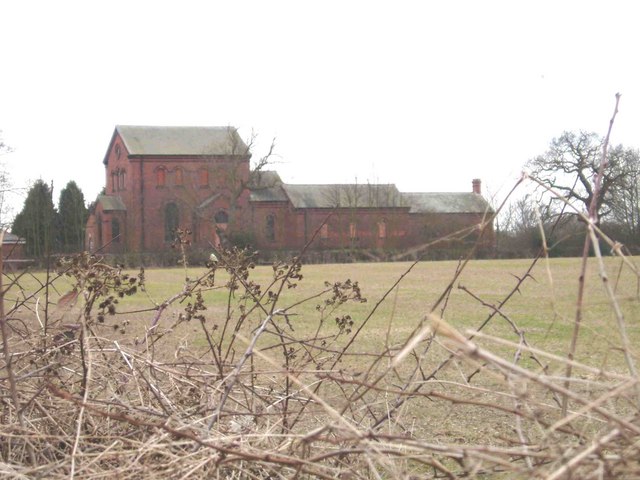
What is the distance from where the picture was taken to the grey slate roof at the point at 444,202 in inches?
2793

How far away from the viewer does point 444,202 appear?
7356 cm

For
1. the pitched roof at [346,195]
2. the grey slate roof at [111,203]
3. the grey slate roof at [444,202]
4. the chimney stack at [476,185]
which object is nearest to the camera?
the grey slate roof at [111,203]

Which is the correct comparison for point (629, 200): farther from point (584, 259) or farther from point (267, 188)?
point (267, 188)

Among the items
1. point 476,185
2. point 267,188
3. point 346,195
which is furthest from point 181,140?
point 476,185

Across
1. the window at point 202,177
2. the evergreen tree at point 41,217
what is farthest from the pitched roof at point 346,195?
the evergreen tree at point 41,217

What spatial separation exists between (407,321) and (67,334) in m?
11.2

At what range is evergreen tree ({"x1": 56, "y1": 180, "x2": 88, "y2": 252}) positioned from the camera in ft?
164

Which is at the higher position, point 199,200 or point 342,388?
point 199,200

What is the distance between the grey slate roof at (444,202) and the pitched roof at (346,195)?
7.10 ft

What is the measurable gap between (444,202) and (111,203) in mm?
31665

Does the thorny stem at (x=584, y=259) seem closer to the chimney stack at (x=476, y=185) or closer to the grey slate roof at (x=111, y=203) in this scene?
the grey slate roof at (x=111, y=203)

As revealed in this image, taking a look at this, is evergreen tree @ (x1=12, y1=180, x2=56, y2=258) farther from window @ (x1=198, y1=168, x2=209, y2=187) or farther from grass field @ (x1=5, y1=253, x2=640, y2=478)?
window @ (x1=198, y1=168, x2=209, y2=187)

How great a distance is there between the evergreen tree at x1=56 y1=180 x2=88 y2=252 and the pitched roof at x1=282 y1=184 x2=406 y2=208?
60.7ft

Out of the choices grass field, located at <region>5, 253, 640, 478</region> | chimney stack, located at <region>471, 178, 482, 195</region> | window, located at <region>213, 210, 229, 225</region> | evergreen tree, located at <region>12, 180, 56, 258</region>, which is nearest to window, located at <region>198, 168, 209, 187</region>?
window, located at <region>213, 210, 229, 225</region>
